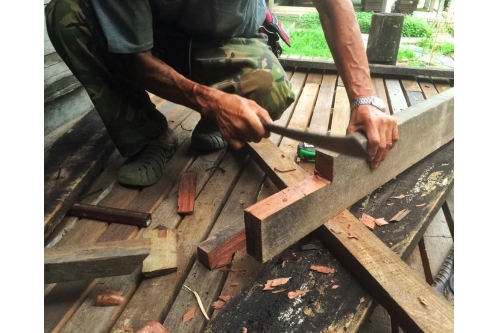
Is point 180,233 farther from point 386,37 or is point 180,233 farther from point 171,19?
point 386,37

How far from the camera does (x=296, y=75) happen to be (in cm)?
369

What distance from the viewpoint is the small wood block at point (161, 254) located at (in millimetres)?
1332

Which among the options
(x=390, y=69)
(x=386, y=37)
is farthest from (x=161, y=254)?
(x=386, y=37)

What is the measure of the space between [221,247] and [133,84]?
3.29 ft

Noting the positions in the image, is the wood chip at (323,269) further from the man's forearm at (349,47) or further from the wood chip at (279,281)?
the man's forearm at (349,47)

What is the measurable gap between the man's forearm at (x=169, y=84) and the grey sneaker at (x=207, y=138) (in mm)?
504

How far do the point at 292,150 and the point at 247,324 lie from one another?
1.32 meters

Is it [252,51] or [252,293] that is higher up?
[252,51]

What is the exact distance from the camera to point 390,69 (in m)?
3.58

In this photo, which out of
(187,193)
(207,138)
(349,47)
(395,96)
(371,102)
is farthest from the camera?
(395,96)

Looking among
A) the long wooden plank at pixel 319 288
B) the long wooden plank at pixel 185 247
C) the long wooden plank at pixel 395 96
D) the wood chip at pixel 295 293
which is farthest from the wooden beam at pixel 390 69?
the wood chip at pixel 295 293
